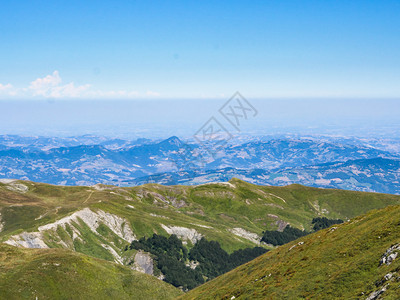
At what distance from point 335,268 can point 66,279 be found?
249 ft

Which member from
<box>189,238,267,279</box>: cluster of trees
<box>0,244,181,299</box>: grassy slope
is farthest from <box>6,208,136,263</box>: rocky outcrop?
<box>189,238,267,279</box>: cluster of trees

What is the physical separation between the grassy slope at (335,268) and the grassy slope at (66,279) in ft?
140

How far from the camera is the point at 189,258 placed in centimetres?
17900

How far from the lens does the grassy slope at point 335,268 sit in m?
40.4

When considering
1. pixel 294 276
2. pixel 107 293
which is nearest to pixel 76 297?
pixel 107 293

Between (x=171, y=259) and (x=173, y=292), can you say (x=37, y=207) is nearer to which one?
(x=171, y=259)

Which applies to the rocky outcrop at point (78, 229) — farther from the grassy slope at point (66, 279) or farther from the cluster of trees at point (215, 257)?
the cluster of trees at point (215, 257)

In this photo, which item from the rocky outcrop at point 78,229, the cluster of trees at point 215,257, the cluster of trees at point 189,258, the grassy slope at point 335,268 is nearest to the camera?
the grassy slope at point 335,268

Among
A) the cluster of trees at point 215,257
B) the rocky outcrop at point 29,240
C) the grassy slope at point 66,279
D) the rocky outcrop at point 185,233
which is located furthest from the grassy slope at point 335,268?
the rocky outcrop at point 185,233

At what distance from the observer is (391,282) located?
3353 cm

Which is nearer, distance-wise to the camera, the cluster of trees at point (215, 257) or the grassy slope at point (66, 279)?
the grassy slope at point (66, 279)

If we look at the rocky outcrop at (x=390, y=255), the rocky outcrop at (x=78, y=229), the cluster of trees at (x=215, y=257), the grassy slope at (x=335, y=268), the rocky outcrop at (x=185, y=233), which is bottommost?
the cluster of trees at (x=215, y=257)

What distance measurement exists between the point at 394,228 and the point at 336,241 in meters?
12.7

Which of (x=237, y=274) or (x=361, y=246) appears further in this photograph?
(x=237, y=274)
